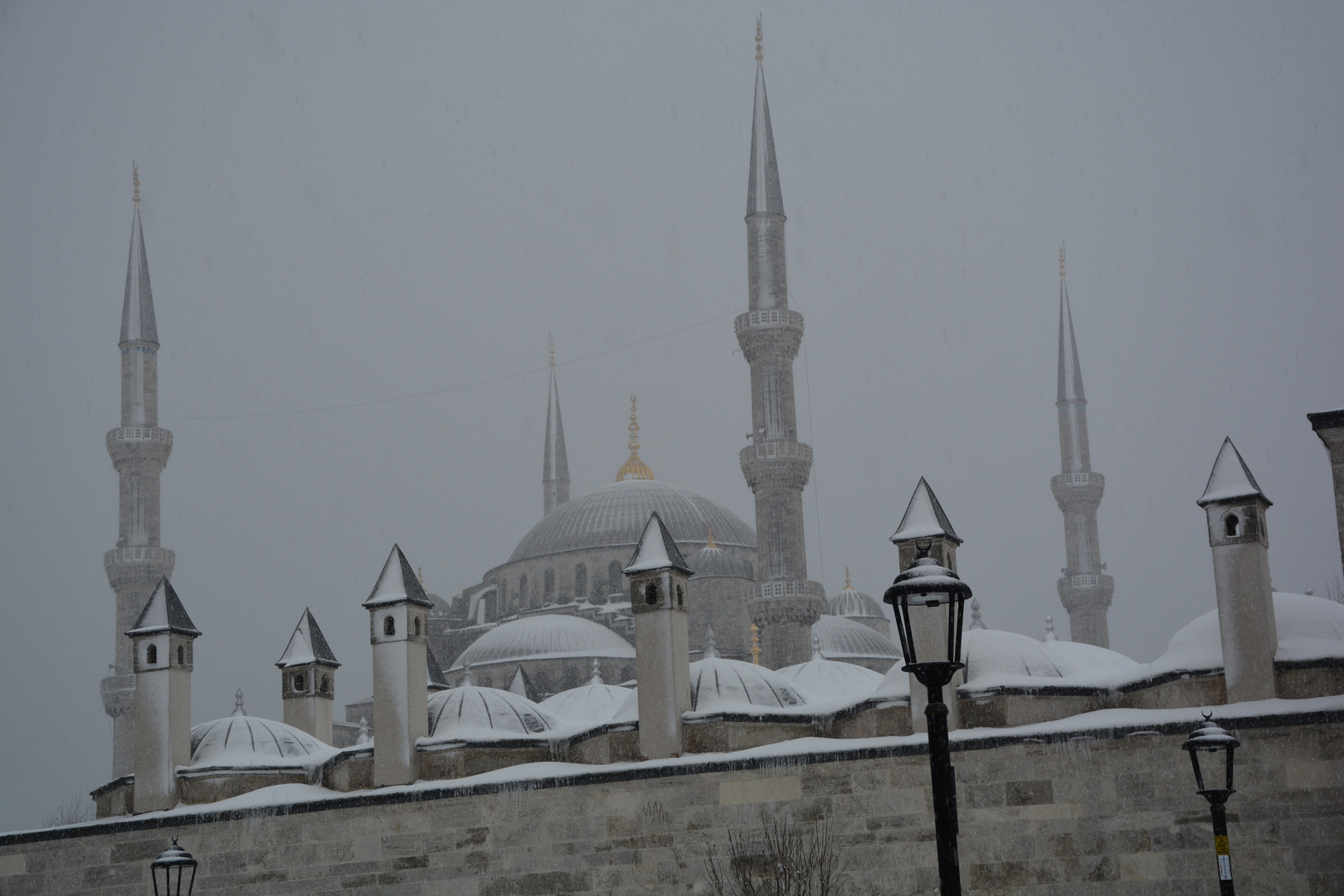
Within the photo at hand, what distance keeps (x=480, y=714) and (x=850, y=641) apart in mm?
19019

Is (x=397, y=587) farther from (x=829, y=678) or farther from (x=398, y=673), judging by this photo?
(x=829, y=678)

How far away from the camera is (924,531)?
14.4 m

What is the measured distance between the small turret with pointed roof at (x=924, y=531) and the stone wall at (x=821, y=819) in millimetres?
1974

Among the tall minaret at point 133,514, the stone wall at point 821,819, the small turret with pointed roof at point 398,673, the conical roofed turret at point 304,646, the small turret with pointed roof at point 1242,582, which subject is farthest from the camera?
the tall minaret at point 133,514

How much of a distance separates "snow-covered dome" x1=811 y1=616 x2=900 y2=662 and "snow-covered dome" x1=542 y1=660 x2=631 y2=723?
33.6 feet

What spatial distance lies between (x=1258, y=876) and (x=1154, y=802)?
95cm

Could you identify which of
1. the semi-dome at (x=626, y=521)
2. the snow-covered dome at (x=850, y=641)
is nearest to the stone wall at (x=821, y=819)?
the snow-covered dome at (x=850, y=641)

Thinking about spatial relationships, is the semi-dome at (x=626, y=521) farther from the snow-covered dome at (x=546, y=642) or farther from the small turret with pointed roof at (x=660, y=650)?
the small turret with pointed roof at (x=660, y=650)

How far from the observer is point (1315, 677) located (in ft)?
41.0

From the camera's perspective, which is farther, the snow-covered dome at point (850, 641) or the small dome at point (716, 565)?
the small dome at point (716, 565)

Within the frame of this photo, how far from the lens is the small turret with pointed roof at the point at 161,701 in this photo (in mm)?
16594

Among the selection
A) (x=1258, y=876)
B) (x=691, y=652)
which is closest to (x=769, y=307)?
(x=691, y=652)

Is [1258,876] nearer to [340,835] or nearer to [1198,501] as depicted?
[1198,501]

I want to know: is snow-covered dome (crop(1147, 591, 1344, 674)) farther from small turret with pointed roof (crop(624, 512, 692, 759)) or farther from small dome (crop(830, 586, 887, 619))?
small dome (crop(830, 586, 887, 619))
